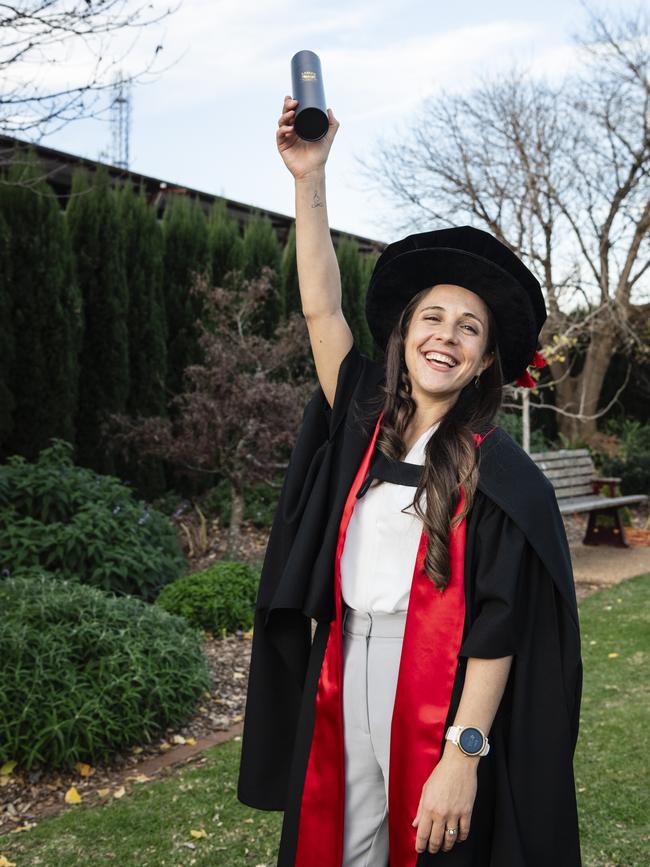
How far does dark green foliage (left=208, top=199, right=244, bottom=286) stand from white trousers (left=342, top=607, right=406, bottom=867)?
8.35 metres

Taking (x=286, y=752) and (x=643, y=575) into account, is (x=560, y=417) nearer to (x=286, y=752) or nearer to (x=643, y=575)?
(x=643, y=575)

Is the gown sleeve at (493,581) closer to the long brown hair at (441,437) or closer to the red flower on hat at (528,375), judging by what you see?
the long brown hair at (441,437)

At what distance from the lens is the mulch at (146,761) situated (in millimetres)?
3691

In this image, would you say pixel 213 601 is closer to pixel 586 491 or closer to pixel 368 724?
pixel 368 724

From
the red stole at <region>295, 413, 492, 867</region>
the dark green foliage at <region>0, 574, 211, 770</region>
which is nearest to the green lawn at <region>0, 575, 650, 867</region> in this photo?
the dark green foliage at <region>0, 574, 211, 770</region>

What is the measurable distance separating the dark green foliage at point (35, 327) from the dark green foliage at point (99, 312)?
0.40m

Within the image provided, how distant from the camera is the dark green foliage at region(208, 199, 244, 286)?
32.7ft

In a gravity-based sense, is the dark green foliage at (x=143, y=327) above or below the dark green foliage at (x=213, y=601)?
above

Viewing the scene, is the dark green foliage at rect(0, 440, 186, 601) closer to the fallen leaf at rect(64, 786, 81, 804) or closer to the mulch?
the mulch

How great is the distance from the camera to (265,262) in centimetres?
1045

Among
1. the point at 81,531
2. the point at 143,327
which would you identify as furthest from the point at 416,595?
the point at 143,327

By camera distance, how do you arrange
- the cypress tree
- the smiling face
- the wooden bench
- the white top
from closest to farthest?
the white top, the smiling face, the wooden bench, the cypress tree

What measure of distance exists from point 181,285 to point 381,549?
8023mm

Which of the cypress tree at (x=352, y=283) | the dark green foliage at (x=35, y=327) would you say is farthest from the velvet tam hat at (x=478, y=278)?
the cypress tree at (x=352, y=283)
